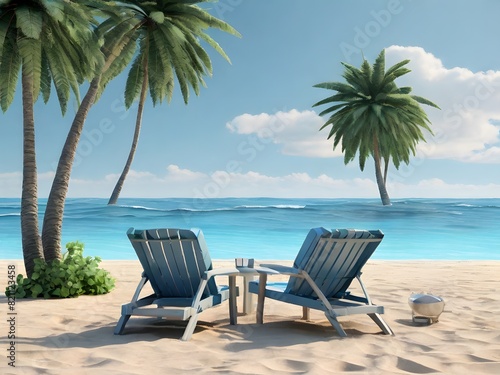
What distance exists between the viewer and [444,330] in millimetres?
5516

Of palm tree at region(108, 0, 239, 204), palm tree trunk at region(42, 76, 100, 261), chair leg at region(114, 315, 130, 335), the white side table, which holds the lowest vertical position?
chair leg at region(114, 315, 130, 335)

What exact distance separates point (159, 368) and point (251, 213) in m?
40.0

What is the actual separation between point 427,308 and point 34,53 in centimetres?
671

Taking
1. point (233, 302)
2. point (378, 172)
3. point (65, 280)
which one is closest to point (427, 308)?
point (233, 302)

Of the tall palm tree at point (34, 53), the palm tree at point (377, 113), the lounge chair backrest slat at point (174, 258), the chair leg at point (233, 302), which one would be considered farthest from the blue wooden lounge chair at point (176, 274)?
the palm tree at point (377, 113)

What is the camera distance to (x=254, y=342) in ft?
16.5

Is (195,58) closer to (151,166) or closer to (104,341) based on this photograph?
(104,341)

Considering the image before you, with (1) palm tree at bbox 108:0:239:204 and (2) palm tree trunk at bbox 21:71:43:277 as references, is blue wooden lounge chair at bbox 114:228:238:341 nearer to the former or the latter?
(2) palm tree trunk at bbox 21:71:43:277

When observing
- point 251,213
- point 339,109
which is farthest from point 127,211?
point 339,109

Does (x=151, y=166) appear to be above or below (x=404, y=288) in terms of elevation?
above

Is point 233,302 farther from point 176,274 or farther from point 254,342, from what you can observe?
point 254,342

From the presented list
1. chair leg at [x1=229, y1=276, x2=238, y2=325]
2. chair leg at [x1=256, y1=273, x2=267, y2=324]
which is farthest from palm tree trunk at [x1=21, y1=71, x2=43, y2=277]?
chair leg at [x1=256, y1=273, x2=267, y2=324]

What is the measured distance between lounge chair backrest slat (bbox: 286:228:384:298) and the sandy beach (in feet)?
1.49

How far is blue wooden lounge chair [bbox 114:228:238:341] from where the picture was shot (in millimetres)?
5207
